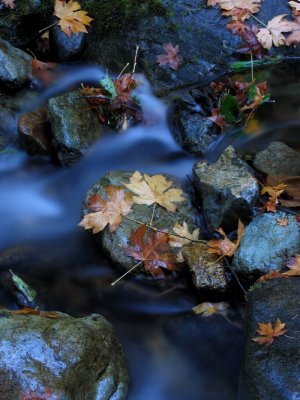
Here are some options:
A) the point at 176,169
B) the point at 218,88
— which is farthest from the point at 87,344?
the point at 218,88

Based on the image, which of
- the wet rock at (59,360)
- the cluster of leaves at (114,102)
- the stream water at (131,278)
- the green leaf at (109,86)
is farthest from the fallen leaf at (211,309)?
the green leaf at (109,86)

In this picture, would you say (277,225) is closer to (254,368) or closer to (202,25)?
(254,368)

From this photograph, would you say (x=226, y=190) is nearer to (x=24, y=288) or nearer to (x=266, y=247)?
(x=266, y=247)

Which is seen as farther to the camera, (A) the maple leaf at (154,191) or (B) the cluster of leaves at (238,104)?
(B) the cluster of leaves at (238,104)

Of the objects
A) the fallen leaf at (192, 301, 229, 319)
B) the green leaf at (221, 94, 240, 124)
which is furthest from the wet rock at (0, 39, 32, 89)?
the fallen leaf at (192, 301, 229, 319)

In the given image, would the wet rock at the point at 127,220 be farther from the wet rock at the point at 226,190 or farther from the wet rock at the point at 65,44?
the wet rock at the point at 65,44

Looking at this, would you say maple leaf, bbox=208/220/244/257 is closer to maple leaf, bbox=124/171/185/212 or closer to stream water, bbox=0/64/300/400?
stream water, bbox=0/64/300/400
